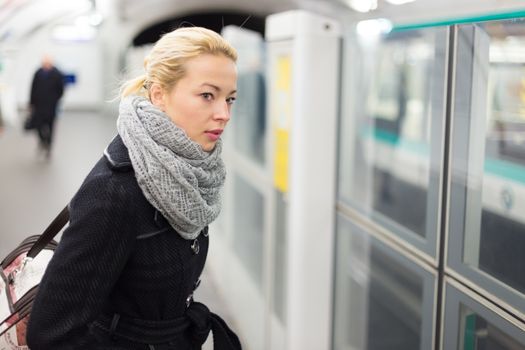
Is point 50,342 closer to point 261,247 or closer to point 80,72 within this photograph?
point 261,247

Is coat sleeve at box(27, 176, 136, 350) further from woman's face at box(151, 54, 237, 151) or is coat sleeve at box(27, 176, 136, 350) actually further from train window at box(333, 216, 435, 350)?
train window at box(333, 216, 435, 350)

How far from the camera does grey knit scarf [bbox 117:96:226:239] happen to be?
3.96ft

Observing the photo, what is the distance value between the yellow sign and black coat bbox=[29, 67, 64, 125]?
312cm

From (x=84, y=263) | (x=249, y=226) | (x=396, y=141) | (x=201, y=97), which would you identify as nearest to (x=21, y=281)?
(x=84, y=263)

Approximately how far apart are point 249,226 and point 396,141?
3.14m

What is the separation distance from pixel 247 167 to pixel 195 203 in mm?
3317

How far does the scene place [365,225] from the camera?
2.72 m

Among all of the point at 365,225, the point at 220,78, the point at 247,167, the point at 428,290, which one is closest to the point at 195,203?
the point at 220,78

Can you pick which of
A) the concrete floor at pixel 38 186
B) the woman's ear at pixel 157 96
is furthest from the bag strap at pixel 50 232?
the concrete floor at pixel 38 186

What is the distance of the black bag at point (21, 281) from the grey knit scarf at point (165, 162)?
0.91 feet

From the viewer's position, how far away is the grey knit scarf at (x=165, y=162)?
1208 millimetres

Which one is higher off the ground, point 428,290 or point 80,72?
point 80,72

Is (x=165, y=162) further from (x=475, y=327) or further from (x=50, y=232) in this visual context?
(x=475, y=327)

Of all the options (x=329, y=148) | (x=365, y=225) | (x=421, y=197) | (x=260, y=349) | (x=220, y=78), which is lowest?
(x=260, y=349)
